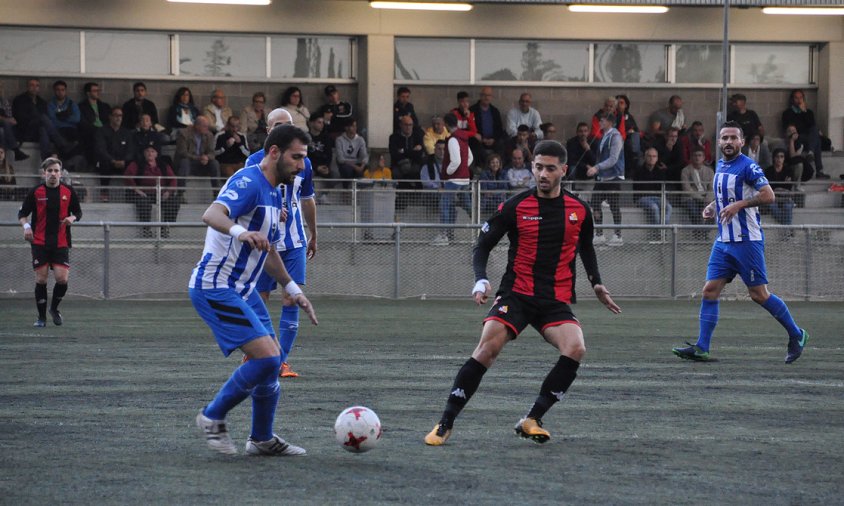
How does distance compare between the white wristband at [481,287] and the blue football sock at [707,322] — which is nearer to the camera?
the white wristband at [481,287]

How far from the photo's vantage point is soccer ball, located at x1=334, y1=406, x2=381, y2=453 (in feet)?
21.6

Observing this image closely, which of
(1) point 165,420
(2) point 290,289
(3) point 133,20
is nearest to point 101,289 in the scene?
(3) point 133,20

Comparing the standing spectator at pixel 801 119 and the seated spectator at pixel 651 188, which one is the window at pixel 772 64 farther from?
the seated spectator at pixel 651 188

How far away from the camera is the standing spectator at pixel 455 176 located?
68.3 feet

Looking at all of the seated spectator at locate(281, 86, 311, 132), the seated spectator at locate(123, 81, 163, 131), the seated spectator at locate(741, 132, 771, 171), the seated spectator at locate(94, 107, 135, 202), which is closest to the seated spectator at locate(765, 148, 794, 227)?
the seated spectator at locate(741, 132, 771, 171)

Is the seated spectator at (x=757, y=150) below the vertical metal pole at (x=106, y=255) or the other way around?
the other way around

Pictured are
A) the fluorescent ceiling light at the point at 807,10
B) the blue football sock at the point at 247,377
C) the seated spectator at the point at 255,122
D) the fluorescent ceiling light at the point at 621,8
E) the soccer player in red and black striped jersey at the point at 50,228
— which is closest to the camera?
the blue football sock at the point at 247,377

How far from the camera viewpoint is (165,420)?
7.96 m

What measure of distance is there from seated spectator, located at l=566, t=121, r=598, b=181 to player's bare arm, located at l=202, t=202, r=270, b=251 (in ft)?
53.2

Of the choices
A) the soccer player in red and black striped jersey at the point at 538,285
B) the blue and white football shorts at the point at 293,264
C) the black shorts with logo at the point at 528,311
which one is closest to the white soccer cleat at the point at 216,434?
the soccer player in red and black striped jersey at the point at 538,285

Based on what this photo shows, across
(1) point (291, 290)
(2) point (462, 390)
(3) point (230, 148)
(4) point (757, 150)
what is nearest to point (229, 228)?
(1) point (291, 290)

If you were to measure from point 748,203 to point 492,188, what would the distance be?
989 centimetres

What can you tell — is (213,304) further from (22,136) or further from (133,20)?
(133,20)

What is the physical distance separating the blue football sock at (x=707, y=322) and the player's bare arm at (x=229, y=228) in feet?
20.7
